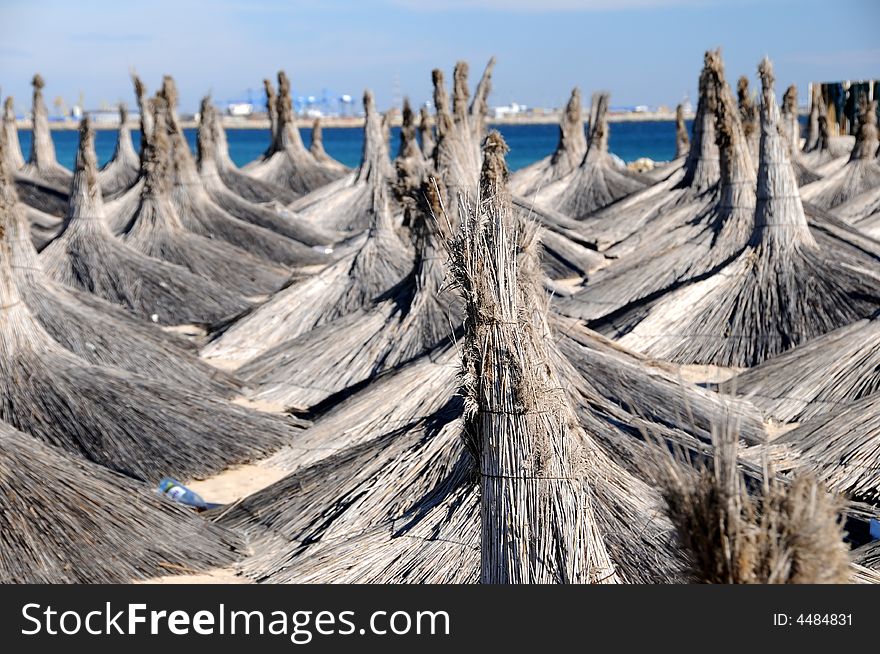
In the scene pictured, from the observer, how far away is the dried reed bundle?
123 inches

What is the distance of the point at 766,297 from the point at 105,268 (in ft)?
19.4

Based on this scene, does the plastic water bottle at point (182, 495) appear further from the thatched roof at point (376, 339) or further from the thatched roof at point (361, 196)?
the thatched roof at point (361, 196)

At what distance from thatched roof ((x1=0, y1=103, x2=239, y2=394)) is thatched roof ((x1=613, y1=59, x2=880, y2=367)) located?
324 cm

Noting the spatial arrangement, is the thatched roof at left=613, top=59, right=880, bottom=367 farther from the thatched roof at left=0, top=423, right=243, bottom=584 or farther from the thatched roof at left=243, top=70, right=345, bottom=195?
the thatched roof at left=243, top=70, right=345, bottom=195

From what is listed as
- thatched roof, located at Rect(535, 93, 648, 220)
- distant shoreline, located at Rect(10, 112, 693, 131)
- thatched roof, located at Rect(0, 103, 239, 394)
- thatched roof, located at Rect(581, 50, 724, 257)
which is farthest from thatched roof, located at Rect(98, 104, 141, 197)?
distant shoreline, located at Rect(10, 112, 693, 131)

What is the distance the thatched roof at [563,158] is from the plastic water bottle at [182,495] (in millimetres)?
14565

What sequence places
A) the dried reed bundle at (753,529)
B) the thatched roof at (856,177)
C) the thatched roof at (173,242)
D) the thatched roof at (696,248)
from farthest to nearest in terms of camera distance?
the thatched roof at (856,177) < the thatched roof at (173,242) < the thatched roof at (696,248) < the dried reed bundle at (753,529)

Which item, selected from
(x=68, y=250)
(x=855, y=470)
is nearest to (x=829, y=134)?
(x=68, y=250)

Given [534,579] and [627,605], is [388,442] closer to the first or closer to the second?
[534,579]

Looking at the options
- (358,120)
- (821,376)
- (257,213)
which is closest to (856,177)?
(257,213)

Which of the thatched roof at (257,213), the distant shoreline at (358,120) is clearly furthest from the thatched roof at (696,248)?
the distant shoreline at (358,120)

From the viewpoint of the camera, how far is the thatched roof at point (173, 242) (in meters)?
13.7

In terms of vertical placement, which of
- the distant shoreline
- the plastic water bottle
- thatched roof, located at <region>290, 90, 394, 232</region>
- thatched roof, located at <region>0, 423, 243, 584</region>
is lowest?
the plastic water bottle

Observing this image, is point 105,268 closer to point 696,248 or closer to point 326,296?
point 326,296
